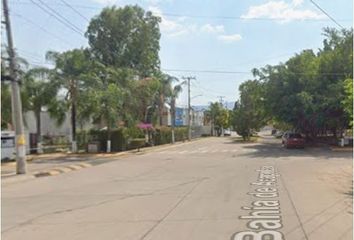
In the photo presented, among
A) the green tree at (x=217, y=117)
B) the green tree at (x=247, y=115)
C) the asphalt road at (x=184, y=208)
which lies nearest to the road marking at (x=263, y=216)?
the asphalt road at (x=184, y=208)

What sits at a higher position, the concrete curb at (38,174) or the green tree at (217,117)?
the green tree at (217,117)

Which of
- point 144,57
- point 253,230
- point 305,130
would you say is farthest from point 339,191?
point 144,57

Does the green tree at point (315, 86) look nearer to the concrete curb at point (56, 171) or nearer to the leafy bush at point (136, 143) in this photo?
the leafy bush at point (136, 143)

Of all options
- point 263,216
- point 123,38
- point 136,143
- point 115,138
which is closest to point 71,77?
point 115,138

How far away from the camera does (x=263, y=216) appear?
35.7 ft

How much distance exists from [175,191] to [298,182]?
4.56 meters

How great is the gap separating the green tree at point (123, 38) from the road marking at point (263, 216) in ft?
179

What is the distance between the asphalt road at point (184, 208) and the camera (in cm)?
941

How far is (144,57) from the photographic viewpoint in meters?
71.8

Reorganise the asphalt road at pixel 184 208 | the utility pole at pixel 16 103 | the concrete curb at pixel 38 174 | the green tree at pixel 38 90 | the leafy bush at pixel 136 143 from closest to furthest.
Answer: the asphalt road at pixel 184 208, the concrete curb at pixel 38 174, the utility pole at pixel 16 103, the green tree at pixel 38 90, the leafy bush at pixel 136 143

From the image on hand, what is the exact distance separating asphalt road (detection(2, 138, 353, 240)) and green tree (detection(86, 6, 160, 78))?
166 feet

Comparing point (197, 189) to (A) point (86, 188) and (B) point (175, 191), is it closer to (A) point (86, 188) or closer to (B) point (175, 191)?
A: (B) point (175, 191)

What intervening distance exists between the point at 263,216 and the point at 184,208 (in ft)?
7.03

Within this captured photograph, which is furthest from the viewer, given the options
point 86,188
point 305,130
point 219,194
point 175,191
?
point 305,130
